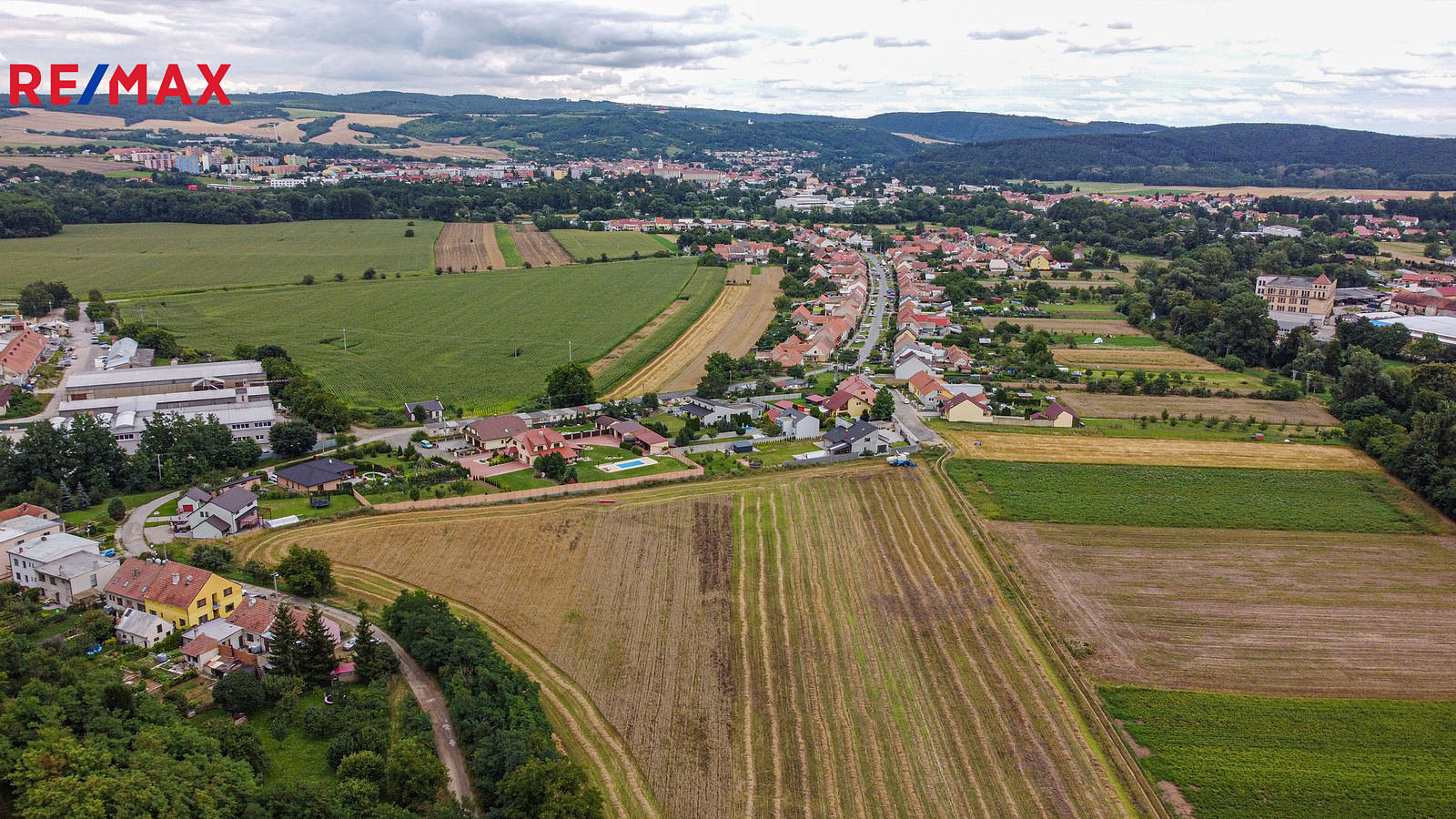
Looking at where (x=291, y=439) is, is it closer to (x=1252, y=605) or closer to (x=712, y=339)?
(x=712, y=339)

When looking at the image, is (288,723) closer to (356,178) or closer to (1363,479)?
(1363,479)

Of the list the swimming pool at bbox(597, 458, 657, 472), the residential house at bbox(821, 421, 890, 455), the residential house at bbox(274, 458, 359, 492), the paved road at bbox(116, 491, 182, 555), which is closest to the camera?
the paved road at bbox(116, 491, 182, 555)

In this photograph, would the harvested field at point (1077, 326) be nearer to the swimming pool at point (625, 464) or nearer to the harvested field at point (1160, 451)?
the harvested field at point (1160, 451)

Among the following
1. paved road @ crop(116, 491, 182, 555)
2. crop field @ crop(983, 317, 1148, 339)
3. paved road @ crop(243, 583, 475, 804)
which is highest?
crop field @ crop(983, 317, 1148, 339)

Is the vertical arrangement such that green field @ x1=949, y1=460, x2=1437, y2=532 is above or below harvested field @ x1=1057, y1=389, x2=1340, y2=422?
below

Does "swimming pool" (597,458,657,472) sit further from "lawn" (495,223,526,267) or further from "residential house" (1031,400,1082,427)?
"lawn" (495,223,526,267)

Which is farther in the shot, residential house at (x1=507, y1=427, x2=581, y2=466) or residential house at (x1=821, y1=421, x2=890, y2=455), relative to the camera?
residential house at (x1=821, y1=421, x2=890, y2=455)

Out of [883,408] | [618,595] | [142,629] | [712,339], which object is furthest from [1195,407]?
[142,629]

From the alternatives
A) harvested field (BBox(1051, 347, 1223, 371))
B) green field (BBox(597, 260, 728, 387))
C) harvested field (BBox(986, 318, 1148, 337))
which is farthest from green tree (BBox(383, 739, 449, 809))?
harvested field (BBox(986, 318, 1148, 337))

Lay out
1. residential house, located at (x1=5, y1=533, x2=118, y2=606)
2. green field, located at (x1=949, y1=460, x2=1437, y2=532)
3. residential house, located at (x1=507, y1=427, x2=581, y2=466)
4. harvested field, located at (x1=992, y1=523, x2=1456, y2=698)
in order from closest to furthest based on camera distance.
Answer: harvested field, located at (x1=992, y1=523, x2=1456, y2=698) < residential house, located at (x1=5, y1=533, x2=118, y2=606) < green field, located at (x1=949, y1=460, x2=1437, y2=532) < residential house, located at (x1=507, y1=427, x2=581, y2=466)
